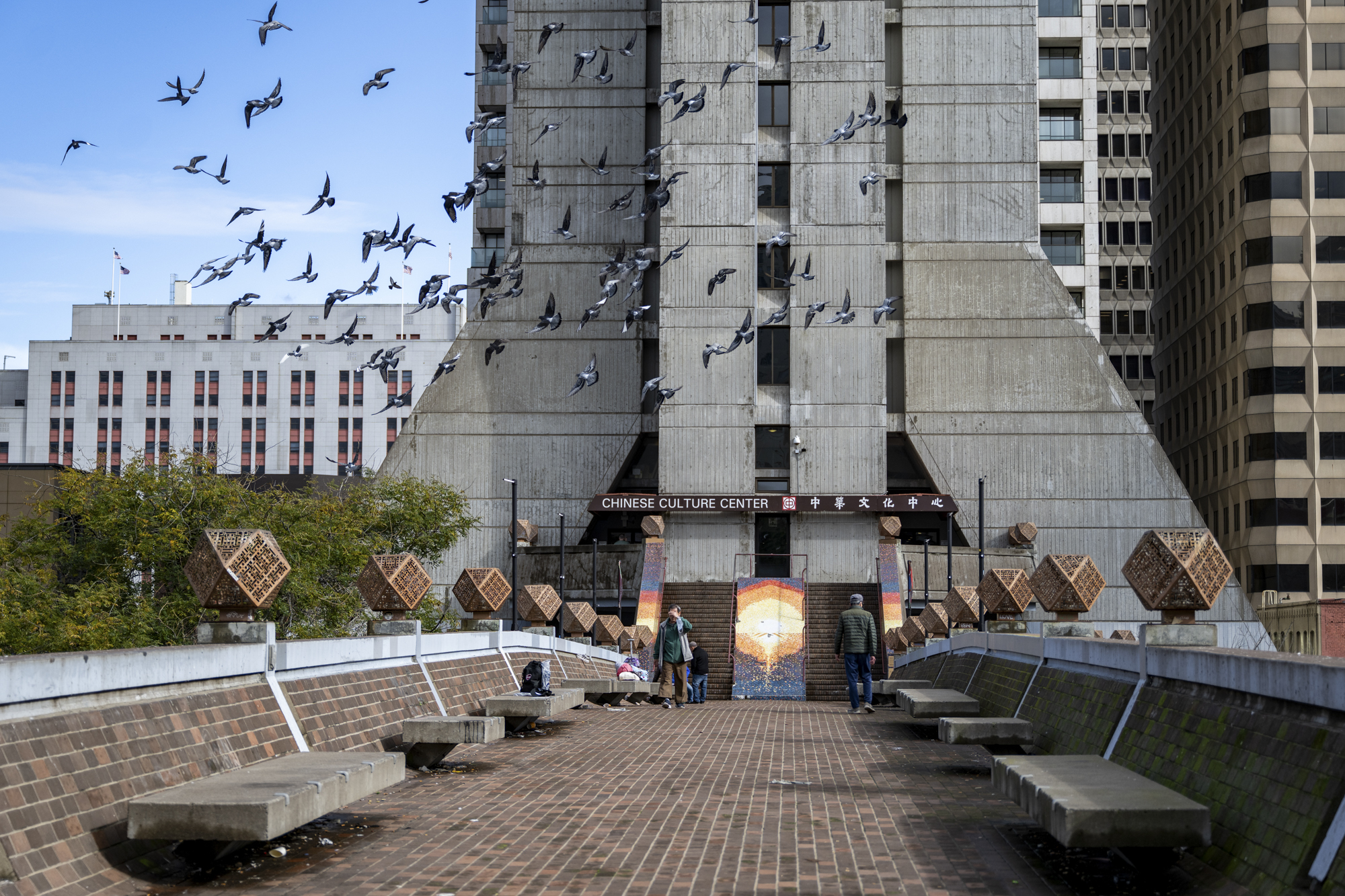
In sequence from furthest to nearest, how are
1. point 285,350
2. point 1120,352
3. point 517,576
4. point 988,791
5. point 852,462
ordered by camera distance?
point 285,350 < point 1120,352 < point 517,576 < point 852,462 < point 988,791

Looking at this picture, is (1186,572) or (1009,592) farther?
(1009,592)

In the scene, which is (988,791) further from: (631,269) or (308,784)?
(631,269)

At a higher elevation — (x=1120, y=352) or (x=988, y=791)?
(x=1120, y=352)

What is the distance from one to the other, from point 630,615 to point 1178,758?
49843 mm

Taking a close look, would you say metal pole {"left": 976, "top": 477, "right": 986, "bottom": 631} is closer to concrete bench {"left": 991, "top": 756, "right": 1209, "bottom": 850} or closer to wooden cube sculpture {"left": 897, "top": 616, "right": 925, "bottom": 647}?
wooden cube sculpture {"left": 897, "top": 616, "right": 925, "bottom": 647}

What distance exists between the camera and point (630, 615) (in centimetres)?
5828

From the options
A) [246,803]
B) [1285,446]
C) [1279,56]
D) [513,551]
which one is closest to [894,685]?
[246,803]

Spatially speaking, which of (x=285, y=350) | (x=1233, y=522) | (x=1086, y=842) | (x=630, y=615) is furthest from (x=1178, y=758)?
(x=285, y=350)

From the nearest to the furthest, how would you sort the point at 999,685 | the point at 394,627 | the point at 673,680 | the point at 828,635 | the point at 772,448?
1. the point at 394,627
2. the point at 999,685
3. the point at 673,680
4. the point at 828,635
5. the point at 772,448

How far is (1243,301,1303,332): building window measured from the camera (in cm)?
5828

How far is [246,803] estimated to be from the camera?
7.36 metres

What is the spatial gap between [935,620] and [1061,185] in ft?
133

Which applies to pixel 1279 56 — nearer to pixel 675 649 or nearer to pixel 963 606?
pixel 963 606

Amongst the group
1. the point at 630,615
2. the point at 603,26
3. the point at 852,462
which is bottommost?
the point at 630,615
